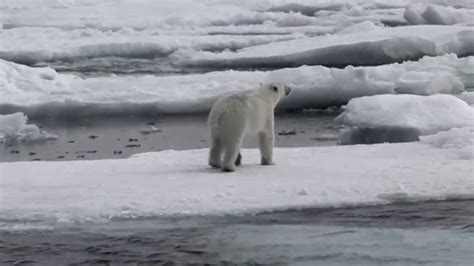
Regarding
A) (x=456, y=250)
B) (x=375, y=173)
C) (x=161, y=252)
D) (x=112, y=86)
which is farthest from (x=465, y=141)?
(x=112, y=86)

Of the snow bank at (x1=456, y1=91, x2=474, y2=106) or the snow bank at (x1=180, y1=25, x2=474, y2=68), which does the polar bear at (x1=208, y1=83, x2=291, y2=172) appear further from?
the snow bank at (x1=180, y1=25, x2=474, y2=68)

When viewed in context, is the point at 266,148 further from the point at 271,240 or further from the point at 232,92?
the point at 232,92

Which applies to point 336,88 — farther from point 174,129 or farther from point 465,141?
point 465,141

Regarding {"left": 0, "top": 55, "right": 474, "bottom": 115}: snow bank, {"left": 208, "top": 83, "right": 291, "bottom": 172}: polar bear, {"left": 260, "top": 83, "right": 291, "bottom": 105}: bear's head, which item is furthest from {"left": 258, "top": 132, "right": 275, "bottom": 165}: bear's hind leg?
{"left": 0, "top": 55, "right": 474, "bottom": 115}: snow bank

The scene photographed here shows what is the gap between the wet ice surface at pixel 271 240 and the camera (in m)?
4.41

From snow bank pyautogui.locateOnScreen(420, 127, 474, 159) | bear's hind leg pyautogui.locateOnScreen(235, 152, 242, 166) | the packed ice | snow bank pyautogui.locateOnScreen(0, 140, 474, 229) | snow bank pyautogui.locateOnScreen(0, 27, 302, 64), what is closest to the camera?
snow bank pyautogui.locateOnScreen(0, 140, 474, 229)

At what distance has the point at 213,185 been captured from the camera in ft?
19.2

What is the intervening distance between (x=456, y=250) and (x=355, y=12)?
19107mm

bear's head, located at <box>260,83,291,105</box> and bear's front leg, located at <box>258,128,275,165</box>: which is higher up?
bear's head, located at <box>260,83,291,105</box>

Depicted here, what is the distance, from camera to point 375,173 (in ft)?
20.4

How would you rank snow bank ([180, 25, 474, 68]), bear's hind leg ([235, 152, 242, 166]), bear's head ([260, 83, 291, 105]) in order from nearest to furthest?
bear's hind leg ([235, 152, 242, 166]), bear's head ([260, 83, 291, 105]), snow bank ([180, 25, 474, 68])

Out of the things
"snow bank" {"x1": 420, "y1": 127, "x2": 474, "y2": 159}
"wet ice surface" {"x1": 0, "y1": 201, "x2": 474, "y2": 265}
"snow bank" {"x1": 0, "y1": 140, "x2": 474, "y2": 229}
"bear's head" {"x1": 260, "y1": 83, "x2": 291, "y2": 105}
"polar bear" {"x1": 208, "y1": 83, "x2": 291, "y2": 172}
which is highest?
"bear's head" {"x1": 260, "y1": 83, "x2": 291, "y2": 105}

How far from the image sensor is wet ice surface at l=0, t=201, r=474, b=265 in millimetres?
4406

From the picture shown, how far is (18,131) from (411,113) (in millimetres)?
4007
